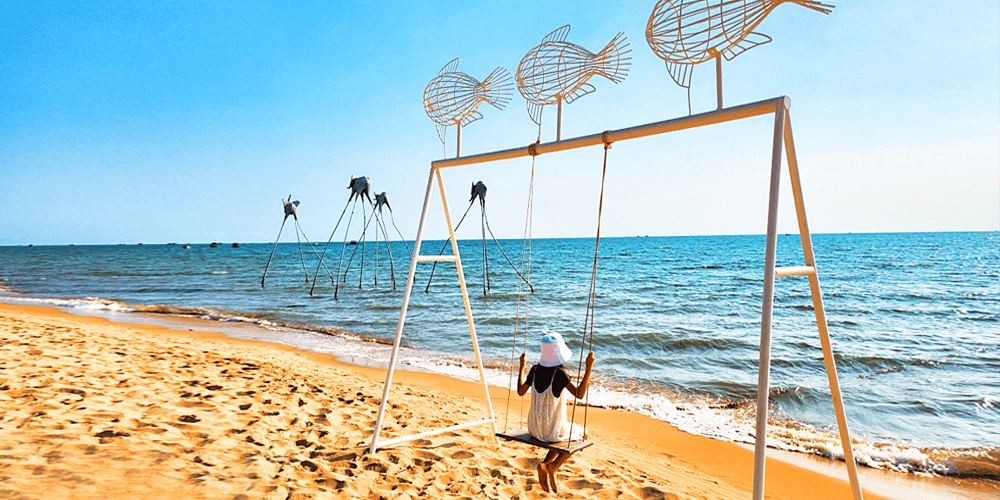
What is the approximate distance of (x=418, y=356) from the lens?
961cm

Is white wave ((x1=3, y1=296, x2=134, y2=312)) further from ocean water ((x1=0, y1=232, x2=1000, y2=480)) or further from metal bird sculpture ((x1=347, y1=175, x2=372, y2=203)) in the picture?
metal bird sculpture ((x1=347, y1=175, x2=372, y2=203))

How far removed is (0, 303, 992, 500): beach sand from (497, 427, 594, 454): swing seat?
1.72ft

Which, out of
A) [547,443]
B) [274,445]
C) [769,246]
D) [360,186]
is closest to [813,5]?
[769,246]

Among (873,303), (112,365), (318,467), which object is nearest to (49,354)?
(112,365)

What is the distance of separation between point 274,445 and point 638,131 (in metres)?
3.35

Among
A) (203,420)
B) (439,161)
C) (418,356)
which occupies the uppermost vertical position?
(439,161)

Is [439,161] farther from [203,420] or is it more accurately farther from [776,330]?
[776,330]

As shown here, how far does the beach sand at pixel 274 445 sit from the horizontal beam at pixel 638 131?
2.25m

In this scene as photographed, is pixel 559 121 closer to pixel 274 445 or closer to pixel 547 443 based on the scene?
pixel 547 443

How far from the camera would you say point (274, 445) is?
370 centimetres

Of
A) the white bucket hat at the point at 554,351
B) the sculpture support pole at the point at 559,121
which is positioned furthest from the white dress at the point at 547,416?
the sculpture support pole at the point at 559,121

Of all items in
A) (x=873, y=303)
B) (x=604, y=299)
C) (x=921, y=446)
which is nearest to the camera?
(x=921, y=446)

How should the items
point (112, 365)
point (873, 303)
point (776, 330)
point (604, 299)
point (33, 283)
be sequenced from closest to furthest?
point (112, 365)
point (776, 330)
point (873, 303)
point (604, 299)
point (33, 283)

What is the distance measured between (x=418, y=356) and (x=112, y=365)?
492 centimetres
